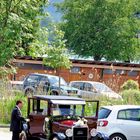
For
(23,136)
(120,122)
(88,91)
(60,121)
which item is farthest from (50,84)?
(60,121)

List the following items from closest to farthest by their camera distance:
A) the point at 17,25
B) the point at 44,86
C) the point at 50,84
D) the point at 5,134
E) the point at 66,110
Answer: the point at 17,25 < the point at 66,110 < the point at 5,134 < the point at 44,86 < the point at 50,84

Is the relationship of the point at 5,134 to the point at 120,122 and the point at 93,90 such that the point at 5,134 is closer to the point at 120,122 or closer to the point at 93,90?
the point at 120,122

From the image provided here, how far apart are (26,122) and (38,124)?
0.54 m

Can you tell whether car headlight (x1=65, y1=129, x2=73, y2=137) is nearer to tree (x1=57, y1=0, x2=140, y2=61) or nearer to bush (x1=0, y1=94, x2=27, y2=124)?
bush (x1=0, y1=94, x2=27, y2=124)

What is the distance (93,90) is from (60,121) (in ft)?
49.4

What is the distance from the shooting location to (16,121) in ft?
53.6

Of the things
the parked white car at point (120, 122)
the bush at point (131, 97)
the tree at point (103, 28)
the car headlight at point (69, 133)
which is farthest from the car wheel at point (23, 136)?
the tree at point (103, 28)

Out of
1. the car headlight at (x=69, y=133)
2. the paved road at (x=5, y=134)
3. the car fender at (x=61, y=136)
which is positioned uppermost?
the car headlight at (x=69, y=133)

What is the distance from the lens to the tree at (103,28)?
61781 mm

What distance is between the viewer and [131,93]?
2841 cm

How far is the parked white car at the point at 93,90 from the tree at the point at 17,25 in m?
12.4

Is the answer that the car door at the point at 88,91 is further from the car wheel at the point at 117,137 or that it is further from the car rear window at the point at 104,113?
the car wheel at the point at 117,137

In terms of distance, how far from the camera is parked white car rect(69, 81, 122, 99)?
27875 mm

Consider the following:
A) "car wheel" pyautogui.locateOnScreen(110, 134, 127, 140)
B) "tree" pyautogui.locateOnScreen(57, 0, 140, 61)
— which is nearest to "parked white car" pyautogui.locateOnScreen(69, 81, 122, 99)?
"car wheel" pyautogui.locateOnScreen(110, 134, 127, 140)
